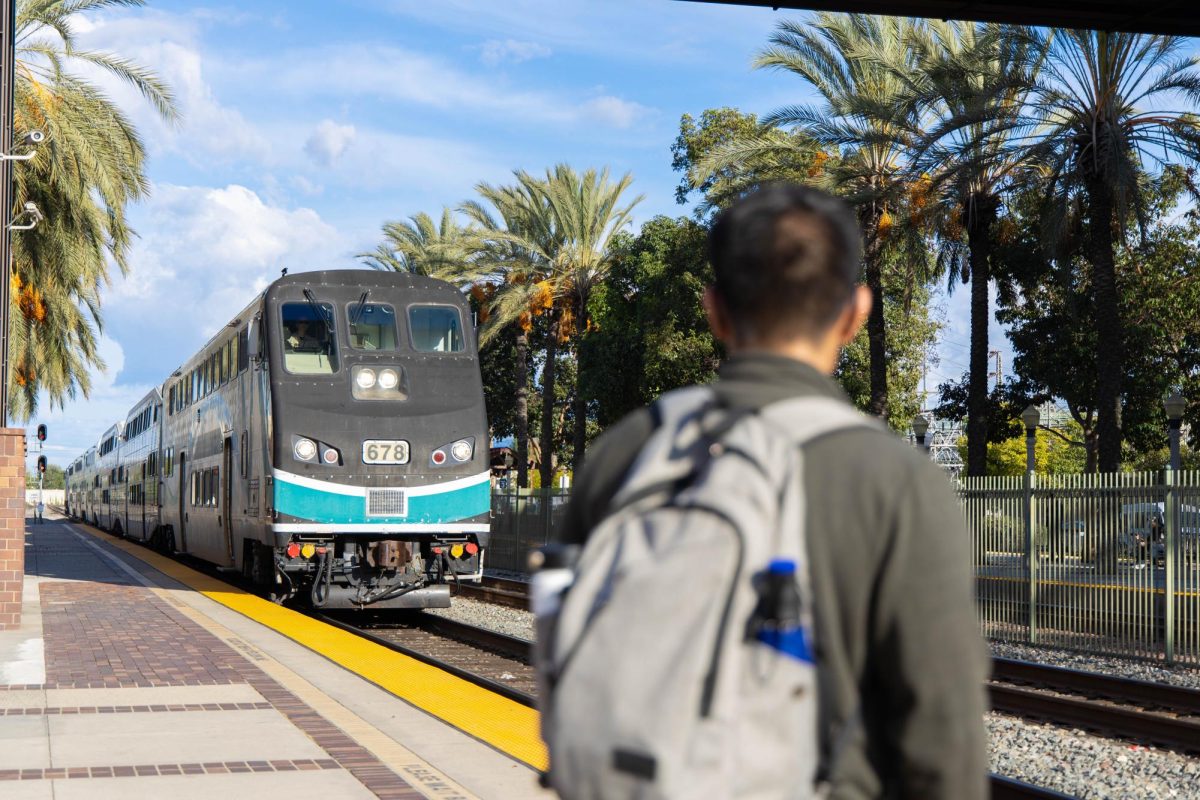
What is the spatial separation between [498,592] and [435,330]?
5.59 metres

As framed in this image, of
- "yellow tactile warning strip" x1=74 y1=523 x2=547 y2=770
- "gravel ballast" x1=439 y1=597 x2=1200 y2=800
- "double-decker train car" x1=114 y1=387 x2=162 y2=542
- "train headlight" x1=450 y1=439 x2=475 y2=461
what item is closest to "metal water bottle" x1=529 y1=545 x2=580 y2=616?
"yellow tactile warning strip" x1=74 y1=523 x2=547 y2=770

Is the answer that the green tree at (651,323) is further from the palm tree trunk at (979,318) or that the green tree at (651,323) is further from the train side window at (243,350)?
the train side window at (243,350)

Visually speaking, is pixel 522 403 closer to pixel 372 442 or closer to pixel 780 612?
pixel 372 442

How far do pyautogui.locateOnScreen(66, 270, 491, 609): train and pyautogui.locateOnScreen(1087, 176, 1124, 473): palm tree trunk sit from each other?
11.8 m

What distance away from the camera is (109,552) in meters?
31.6

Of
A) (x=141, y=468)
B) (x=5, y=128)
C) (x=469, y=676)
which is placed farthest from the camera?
(x=141, y=468)

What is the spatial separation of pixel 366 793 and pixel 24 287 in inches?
884

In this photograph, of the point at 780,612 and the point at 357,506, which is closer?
the point at 780,612

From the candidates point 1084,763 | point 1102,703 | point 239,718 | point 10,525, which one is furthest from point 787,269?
point 10,525

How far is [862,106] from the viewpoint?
25.4 metres

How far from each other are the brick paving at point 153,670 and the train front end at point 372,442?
180cm

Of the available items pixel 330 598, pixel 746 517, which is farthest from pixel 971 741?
pixel 330 598

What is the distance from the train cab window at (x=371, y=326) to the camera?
16219 millimetres

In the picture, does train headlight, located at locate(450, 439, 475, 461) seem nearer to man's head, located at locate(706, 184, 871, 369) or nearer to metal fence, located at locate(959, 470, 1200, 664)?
metal fence, located at locate(959, 470, 1200, 664)
